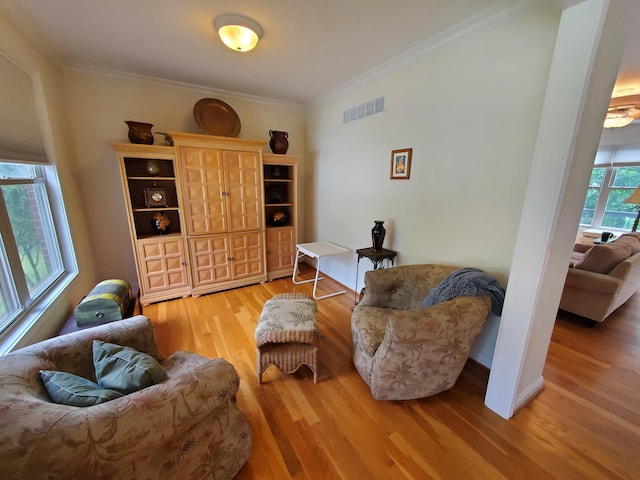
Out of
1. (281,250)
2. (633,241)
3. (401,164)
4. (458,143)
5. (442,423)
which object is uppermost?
(458,143)

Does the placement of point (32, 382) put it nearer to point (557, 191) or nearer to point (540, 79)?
point (557, 191)

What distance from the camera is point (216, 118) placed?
3.14 m

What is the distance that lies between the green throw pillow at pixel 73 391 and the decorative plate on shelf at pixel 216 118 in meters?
2.82

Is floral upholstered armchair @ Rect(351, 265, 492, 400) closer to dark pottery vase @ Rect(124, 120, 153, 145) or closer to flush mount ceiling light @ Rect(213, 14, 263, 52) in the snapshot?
flush mount ceiling light @ Rect(213, 14, 263, 52)

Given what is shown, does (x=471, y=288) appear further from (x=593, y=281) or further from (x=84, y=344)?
(x=84, y=344)

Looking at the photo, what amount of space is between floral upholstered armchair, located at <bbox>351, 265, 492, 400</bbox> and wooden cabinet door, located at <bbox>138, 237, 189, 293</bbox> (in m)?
2.27

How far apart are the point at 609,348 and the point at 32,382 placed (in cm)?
392

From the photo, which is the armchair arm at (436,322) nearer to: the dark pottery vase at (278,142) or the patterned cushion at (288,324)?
the patterned cushion at (288,324)

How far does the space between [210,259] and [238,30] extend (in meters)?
2.36

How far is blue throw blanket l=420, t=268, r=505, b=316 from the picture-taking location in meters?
1.62

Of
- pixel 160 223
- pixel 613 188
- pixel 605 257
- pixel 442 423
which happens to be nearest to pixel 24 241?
pixel 160 223

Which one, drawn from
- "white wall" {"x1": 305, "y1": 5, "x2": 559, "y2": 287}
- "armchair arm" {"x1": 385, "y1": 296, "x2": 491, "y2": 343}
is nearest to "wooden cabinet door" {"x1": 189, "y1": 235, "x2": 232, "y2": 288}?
"white wall" {"x1": 305, "y1": 5, "x2": 559, "y2": 287}

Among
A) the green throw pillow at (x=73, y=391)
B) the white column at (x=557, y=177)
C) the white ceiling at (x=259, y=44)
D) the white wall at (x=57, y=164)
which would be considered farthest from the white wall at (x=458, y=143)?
the white wall at (x=57, y=164)

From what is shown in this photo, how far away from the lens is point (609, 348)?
225 centimetres
